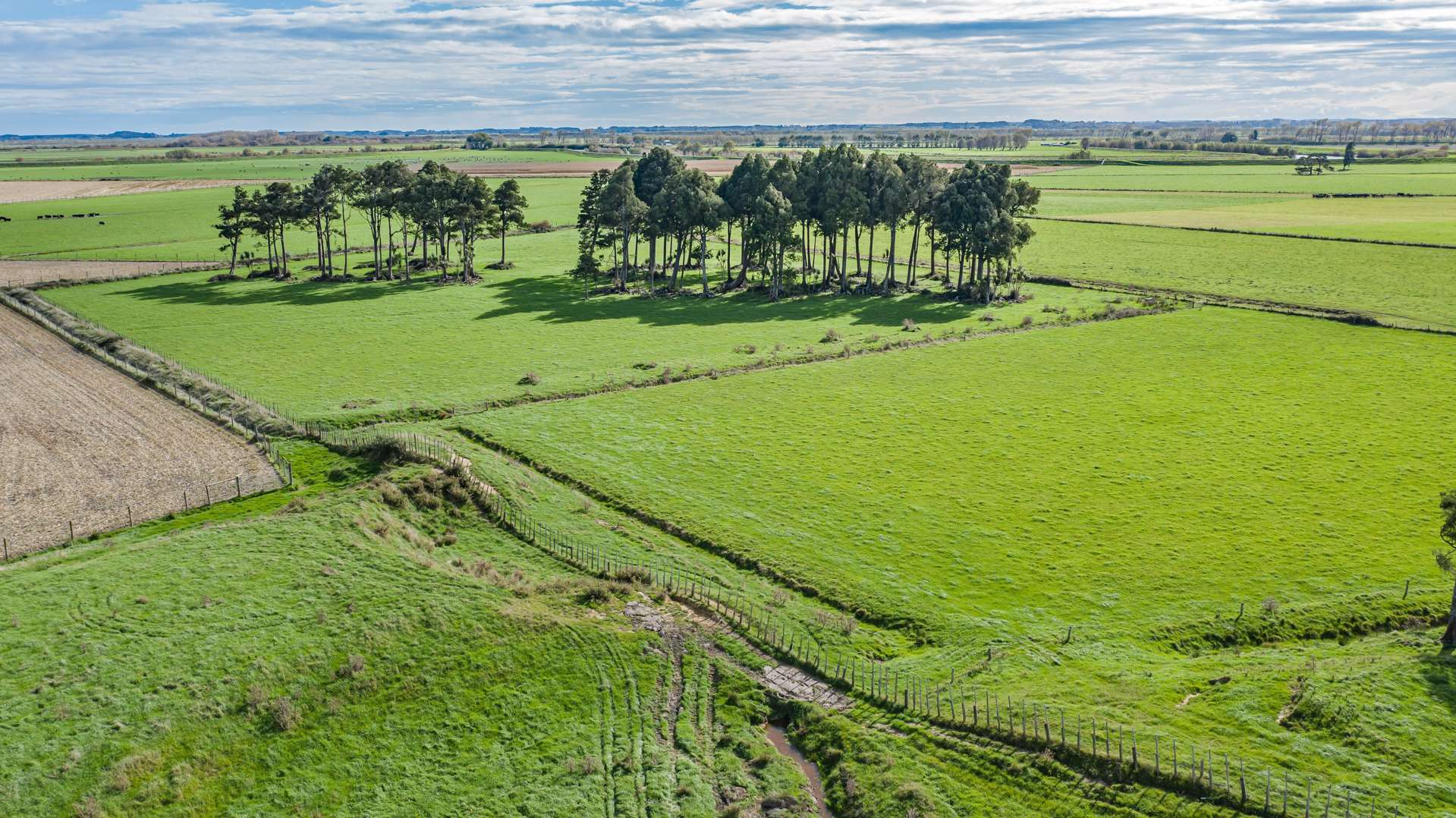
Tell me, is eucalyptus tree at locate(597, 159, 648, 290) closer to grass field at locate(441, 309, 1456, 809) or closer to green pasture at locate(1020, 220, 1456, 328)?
grass field at locate(441, 309, 1456, 809)

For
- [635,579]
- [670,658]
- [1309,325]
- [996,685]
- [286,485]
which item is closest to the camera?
[996,685]

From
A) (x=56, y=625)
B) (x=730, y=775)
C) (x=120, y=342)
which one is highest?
(x=120, y=342)

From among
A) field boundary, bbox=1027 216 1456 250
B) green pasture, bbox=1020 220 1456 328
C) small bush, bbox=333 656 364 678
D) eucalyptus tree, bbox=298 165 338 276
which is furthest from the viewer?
field boundary, bbox=1027 216 1456 250

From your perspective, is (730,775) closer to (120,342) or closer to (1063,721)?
(1063,721)

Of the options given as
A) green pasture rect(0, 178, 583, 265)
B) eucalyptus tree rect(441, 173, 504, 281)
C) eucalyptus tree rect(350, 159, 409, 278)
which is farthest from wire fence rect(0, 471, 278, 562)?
green pasture rect(0, 178, 583, 265)

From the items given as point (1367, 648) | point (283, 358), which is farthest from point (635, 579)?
point (283, 358)

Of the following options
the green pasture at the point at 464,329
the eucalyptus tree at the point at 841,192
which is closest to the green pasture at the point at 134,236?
the green pasture at the point at 464,329
